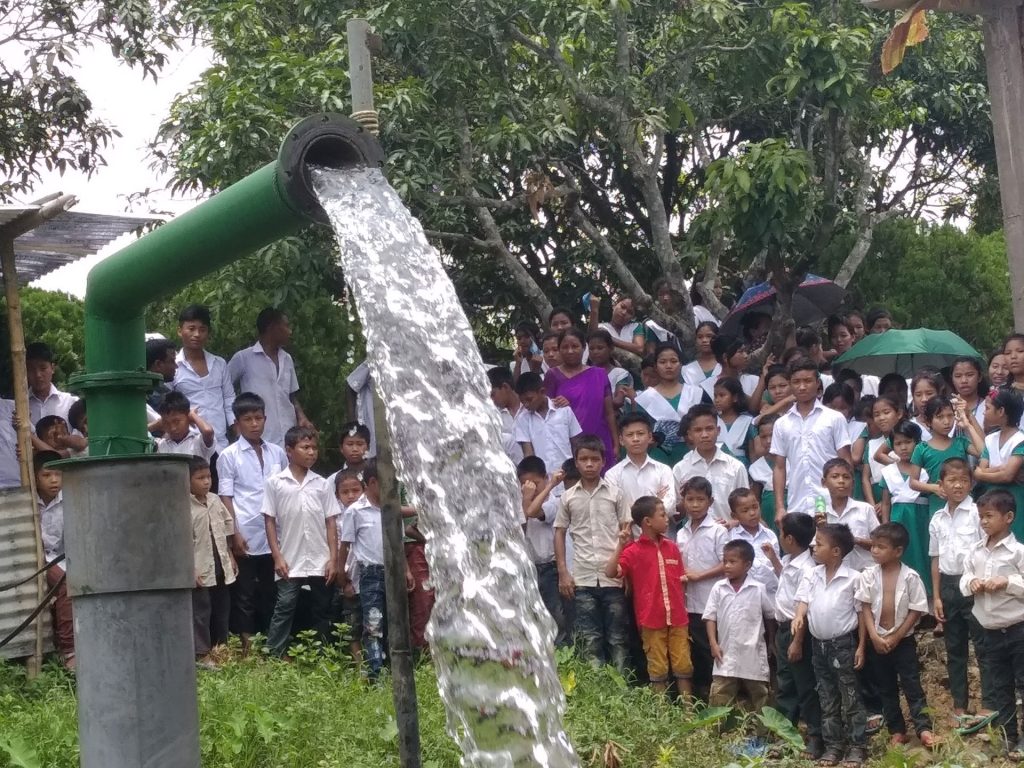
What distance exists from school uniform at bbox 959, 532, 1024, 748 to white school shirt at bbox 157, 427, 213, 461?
4085mm

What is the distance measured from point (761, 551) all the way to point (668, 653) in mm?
711

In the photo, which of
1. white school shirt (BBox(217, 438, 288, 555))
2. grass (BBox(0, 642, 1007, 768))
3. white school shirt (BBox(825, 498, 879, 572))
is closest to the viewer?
grass (BBox(0, 642, 1007, 768))

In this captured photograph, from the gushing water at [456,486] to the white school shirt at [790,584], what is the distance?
4.15 meters

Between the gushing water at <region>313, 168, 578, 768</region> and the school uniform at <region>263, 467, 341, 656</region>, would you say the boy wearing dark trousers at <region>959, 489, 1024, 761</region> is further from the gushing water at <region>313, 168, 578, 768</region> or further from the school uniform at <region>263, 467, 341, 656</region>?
the gushing water at <region>313, 168, 578, 768</region>

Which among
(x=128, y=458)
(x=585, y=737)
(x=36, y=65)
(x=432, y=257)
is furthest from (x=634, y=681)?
(x=36, y=65)

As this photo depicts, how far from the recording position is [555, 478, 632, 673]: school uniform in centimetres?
762

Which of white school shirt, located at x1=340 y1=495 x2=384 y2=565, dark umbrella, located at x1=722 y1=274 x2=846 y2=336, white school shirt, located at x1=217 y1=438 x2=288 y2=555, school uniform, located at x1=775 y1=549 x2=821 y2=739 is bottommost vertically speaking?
school uniform, located at x1=775 y1=549 x2=821 y2=739

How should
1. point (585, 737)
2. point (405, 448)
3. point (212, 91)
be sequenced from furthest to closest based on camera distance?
point (212, 91) → point (585, 737) → point (405, 448)

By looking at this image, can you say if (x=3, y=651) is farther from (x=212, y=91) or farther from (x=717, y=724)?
(x=212, y=91)

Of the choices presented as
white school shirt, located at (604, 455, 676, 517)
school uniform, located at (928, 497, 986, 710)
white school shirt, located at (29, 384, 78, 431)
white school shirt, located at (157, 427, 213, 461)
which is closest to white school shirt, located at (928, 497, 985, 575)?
school uniform, located at (928, 497, 986, 710)

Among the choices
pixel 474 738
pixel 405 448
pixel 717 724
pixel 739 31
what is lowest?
pixel 717 724

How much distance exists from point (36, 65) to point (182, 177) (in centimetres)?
162

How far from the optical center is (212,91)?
9.70 m

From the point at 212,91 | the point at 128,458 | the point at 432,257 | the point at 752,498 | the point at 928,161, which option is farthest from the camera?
the point at 928,161
